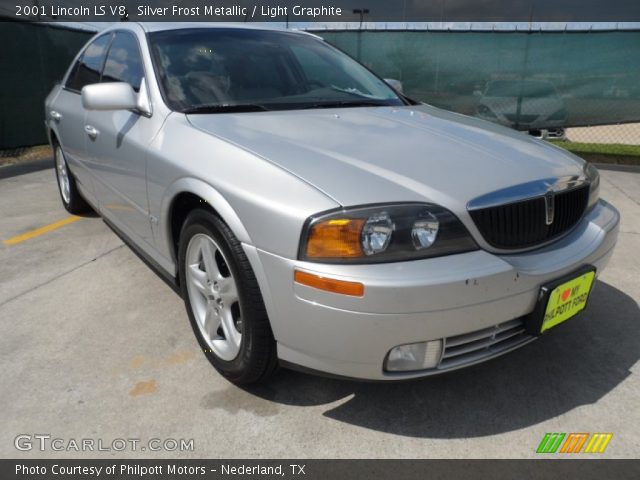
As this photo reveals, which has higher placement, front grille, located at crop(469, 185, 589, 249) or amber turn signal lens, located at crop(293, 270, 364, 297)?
front grille, located at crop(469, 185, 589, 249)

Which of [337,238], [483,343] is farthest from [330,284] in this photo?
[483,343]

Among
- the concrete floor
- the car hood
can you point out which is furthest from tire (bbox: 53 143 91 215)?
the car hood

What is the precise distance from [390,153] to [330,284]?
67cm

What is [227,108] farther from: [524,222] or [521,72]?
[521,72]

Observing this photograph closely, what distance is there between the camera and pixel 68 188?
441 centimetres

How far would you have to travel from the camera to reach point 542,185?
1.94 m

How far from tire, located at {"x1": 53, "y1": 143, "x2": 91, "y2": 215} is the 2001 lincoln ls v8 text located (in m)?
1.70

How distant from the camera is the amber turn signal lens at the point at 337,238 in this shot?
162 cm

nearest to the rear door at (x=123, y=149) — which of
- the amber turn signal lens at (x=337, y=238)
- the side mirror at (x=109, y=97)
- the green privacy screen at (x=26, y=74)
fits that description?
the side mirror at (x=109, y=97)

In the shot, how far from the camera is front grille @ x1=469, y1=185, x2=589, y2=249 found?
1770 millimetres

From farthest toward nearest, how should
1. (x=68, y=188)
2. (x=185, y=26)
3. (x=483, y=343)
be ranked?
(x=68, y=188) → (x=185, y=26) → (x=483, y=343)

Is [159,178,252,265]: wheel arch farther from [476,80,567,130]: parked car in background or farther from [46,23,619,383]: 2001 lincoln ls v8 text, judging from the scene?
[476,80,567,130]: parked car in background

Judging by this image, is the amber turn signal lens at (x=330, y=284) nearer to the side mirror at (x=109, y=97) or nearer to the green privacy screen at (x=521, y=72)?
the side mirror at (x=109, y=97)

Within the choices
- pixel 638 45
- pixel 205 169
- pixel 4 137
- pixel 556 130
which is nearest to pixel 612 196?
pixel 556 130
